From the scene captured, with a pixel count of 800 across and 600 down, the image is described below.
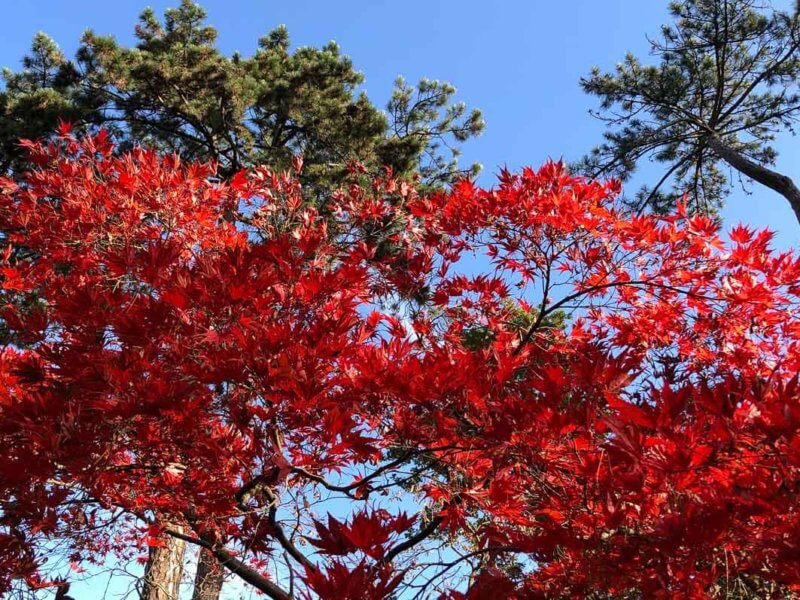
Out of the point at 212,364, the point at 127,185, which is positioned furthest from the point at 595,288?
the point at 127,185

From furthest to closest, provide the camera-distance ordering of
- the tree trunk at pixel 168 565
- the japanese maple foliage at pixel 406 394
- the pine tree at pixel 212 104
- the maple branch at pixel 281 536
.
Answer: the pine tree at pixel 212 104, the tree trunk at pixel 168 565, the maple branch at pixel 281 536, the japanese maple foliage at pixel 406 394

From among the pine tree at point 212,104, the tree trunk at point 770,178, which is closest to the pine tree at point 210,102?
the pine tree at point 212,104

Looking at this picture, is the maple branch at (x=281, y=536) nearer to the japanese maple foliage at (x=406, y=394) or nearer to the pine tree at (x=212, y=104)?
the japanese maple foliage at (x=406, y=394)

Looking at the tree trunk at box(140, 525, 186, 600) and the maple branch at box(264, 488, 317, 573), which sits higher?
the tree trunk at box(140, 525, 186, 600)

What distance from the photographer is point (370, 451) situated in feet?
5.81

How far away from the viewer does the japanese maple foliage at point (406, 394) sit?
1342 millimetres

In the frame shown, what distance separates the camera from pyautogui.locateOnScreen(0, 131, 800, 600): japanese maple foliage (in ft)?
4.40

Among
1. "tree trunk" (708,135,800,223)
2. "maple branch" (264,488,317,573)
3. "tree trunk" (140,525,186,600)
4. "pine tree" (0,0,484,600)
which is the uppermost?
"pine tree" (0,0,484,600)

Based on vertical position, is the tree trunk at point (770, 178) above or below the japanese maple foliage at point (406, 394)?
above

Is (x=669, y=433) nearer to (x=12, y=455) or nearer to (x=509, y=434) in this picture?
(x=509, y=434)

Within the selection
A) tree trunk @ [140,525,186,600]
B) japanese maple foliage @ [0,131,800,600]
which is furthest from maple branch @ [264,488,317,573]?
tree trunk @ [140,525,186,600]

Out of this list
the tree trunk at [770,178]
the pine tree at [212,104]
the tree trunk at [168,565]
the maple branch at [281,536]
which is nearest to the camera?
the maple branch at [281,536]

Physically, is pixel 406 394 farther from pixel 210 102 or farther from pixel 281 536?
pixel 210 102

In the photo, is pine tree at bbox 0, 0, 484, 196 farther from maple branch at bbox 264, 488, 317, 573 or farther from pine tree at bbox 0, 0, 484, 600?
maple branch at bbox 264, 488, 317, 573
